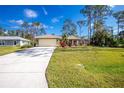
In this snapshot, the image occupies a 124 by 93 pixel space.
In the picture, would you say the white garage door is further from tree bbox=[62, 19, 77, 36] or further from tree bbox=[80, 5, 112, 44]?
tree bbox=[80, 5, 112, 44]

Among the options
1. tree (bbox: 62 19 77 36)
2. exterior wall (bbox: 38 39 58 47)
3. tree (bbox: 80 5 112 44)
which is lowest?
exterior wall (bbox: 38 39 58 47)

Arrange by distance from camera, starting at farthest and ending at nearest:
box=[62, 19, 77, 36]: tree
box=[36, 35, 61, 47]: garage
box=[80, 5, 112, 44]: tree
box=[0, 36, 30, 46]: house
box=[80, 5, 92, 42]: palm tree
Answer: box=[62, 19, 77, 36]: tree
box=[0, 36, 30, 46]: house
box=[36, 35, 61, 47]: garage
box=[80, 5, 92, 42]: palm tree
box=[80, 5, 112, 44]: tree

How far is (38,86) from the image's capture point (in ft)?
14.8

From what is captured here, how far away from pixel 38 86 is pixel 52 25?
9.65m

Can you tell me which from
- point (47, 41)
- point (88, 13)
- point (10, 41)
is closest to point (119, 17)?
point (88, 13)

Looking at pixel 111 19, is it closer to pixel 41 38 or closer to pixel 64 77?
pixel 41 38

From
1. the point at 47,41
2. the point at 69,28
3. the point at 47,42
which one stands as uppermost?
Result: the point at 69,28

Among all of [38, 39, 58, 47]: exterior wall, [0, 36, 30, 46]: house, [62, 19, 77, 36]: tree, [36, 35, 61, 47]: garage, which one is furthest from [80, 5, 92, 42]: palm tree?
[0, 36, 30, 46]: house

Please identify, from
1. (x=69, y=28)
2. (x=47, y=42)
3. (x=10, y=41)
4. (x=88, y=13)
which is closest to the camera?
(x=88, y=13)

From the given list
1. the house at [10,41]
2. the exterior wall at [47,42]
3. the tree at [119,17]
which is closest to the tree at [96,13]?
the tree at [119,17]

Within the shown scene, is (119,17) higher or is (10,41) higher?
(119,17)

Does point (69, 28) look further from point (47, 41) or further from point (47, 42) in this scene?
point (47, 42)
